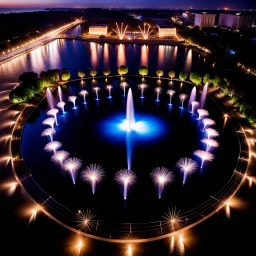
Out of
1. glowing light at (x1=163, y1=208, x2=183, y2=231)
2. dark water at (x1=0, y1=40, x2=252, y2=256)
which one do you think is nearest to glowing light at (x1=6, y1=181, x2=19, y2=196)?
dark water at (x1=0, y1=40, x2=252, y2=256)

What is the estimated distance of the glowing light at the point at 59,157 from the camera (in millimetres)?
26175

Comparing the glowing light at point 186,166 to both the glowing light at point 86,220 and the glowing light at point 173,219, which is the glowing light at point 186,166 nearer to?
the glowing light at point 173,219

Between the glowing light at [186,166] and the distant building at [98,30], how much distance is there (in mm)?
100607

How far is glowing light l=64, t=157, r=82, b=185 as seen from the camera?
2474cm

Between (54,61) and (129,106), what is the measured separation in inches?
1663

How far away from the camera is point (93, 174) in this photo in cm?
2444

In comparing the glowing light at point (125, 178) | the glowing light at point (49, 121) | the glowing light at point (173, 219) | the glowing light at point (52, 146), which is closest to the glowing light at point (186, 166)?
the glowing light at point (173, 219)

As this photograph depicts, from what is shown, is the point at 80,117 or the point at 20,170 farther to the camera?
the point at 80,117

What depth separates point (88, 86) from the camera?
4750cm

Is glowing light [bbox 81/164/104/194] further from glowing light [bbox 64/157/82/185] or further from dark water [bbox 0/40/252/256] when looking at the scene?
dark water [bbox 0/40/252/256]

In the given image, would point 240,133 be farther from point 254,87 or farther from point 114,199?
point 114,199

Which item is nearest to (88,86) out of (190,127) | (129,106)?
(129,106)

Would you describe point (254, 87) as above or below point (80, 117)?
above

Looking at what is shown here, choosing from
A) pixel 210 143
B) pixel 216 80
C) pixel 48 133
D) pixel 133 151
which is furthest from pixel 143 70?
pixel 48 133
